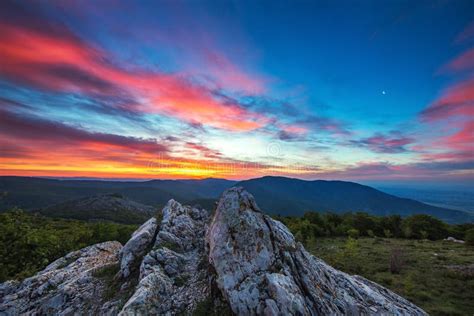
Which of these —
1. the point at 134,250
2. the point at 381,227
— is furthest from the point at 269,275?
the point at 381,227

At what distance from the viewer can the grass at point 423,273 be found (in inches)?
932

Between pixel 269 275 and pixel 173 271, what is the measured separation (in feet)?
23.3

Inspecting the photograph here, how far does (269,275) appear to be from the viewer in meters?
11.9

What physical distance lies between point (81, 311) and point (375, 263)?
131 feet

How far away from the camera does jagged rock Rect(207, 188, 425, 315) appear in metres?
11.0

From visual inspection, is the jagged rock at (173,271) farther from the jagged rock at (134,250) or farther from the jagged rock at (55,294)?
the jagged rock at (55,294)

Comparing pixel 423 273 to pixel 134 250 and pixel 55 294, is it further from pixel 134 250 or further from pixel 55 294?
pixel 55 294

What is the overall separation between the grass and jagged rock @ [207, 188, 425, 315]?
11073 millimetres

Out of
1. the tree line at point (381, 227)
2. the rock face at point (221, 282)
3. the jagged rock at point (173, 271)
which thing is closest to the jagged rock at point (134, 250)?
the rock face at point (221, 282)

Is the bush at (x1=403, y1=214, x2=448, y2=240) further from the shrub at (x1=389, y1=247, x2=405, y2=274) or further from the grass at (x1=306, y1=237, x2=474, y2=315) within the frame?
the shrub at (x1=389, y1=247, x2=405, y2=274)

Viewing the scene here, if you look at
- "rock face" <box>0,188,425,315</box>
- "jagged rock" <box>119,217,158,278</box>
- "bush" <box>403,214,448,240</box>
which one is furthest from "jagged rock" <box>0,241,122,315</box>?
"bush" <box>403,214,448,240</box>

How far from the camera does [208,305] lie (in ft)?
40.2

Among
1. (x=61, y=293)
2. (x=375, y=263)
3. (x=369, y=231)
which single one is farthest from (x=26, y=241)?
(x=369, y=231)

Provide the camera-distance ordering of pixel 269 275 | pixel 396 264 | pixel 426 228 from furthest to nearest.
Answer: pixel 426 228 < pixel 396 264 < pixel 269 275
